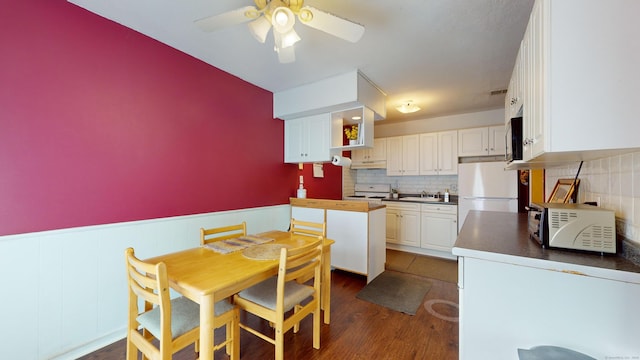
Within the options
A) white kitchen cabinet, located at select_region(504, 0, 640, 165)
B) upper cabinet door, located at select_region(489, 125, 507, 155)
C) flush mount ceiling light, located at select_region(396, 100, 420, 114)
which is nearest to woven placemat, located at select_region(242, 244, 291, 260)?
white kitchen cabinet, located at select_region(504, 0, 640, 165)

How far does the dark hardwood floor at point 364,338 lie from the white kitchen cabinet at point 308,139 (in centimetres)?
178

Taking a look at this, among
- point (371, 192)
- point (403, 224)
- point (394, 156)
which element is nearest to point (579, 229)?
point (403, 224)

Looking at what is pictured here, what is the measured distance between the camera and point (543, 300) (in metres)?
1.01

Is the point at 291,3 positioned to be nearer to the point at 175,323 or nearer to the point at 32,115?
the point at 32,115

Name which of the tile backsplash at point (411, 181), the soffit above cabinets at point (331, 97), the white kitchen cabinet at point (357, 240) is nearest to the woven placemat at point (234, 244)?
the white kitchen cabinet at point (357, 240)

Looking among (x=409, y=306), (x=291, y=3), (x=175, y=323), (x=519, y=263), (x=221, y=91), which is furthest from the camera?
(x=221, y=91)

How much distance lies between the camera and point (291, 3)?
4.73 ft

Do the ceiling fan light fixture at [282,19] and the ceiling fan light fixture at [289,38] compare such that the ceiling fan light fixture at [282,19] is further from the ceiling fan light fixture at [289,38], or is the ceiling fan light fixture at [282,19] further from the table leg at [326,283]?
the table leg at [326,283]

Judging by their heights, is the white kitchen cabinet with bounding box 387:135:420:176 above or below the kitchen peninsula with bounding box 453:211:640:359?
above

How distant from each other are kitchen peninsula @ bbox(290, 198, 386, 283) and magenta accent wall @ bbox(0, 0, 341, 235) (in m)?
1.20

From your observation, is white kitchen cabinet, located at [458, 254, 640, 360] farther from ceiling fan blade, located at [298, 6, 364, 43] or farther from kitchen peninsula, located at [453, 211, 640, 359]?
ceiling fan blade, located at [298, 6, 364, 43]

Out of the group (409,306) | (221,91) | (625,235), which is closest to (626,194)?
(625,235)

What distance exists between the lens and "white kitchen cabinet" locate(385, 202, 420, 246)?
402 cm

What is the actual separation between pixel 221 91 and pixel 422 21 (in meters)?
2.03
